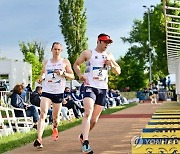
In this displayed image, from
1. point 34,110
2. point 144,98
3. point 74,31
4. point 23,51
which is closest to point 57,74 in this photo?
point 34,110

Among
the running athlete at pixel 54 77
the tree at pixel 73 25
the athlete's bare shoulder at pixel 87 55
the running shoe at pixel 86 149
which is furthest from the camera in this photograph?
the tree at pixel 73 25

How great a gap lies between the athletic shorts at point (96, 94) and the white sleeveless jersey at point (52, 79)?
1.19 meters

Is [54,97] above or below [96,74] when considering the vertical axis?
below

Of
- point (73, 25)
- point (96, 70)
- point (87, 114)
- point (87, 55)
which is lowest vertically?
point (87, 114)

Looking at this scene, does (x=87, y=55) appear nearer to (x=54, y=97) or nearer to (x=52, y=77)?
(x=52, y=77)

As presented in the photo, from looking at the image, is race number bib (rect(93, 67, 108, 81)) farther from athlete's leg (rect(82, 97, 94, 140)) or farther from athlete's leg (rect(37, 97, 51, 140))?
athlete's leg (rect(37, 97, 51, 140))

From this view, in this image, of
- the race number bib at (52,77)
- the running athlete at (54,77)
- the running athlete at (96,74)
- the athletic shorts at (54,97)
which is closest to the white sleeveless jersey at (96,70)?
Result: the running athlete at (96,74)

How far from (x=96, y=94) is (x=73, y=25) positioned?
2133 inches

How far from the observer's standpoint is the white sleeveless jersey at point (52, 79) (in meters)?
9.77

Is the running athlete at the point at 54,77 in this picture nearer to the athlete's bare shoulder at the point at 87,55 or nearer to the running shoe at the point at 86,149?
the athlete's bare shoulder at the point at 87,55

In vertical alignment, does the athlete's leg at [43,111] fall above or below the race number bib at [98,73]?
below

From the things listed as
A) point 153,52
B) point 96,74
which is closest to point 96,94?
point 96,74

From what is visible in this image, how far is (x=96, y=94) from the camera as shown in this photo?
880 cm

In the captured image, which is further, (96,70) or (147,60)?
(147,60)
